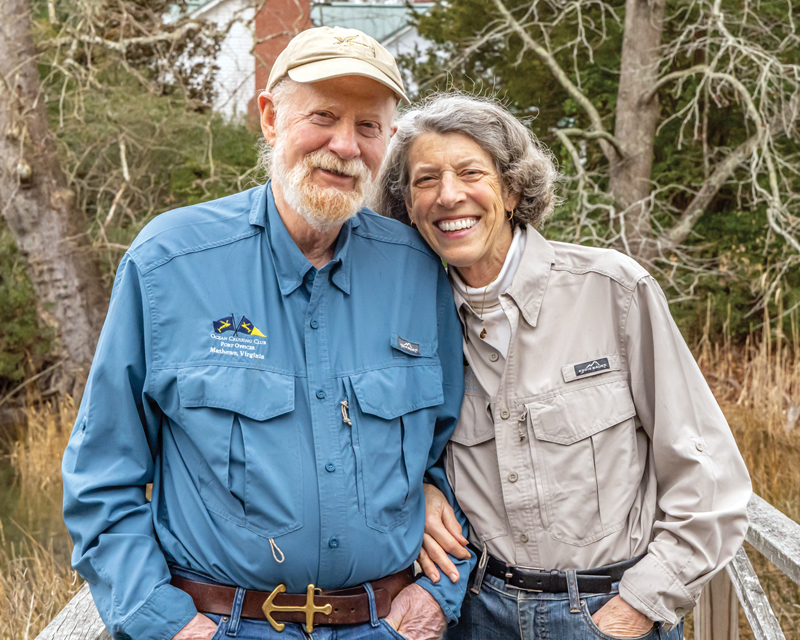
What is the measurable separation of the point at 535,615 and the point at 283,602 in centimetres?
70

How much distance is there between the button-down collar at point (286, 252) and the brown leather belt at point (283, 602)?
75cm

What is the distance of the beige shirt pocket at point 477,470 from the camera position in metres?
2.19

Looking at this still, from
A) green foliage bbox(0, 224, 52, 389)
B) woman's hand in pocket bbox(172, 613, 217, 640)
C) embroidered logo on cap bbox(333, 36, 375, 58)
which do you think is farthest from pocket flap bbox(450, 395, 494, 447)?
green foliage bbox(0, 224, 52, 389)

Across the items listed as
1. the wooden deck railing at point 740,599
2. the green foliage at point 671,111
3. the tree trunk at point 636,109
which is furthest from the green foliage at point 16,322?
the wooden deck railing at point 740,599

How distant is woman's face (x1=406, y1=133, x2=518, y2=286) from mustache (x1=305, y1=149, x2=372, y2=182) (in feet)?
0.86

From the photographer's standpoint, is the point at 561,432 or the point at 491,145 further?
the point at 491,145

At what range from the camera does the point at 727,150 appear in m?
8.12

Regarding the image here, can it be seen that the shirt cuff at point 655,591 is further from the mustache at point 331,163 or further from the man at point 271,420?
the mustache at point 331,163

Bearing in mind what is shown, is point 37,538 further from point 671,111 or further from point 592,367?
point 671,111

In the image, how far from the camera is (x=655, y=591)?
1.98 meters

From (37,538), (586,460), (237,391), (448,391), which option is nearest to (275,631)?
(237,391)

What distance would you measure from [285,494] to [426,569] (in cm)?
51

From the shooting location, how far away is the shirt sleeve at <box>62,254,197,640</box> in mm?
1781

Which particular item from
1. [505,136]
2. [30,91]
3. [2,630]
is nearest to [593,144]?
[30,91]
